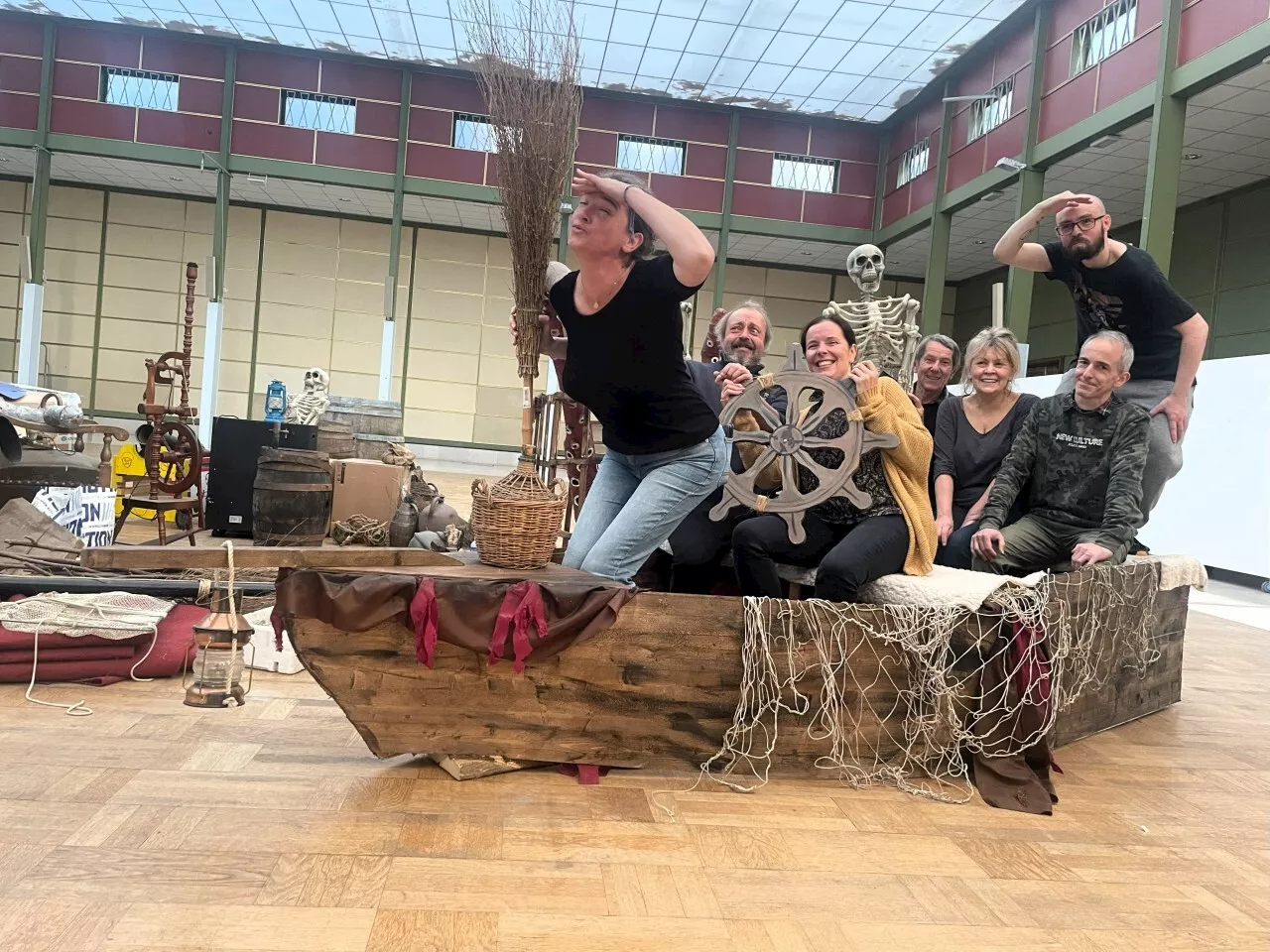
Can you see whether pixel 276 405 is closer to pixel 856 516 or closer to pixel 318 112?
pixel 318 112

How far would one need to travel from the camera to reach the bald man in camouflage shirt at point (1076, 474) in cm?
323

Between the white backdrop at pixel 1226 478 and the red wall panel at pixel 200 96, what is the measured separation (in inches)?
562

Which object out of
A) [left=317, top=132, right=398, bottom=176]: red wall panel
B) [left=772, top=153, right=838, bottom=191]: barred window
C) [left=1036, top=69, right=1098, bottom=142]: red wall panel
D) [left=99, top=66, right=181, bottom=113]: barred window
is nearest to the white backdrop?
[left=1036, top=69, right=1098, bottom=142]: red wall panel

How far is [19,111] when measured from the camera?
48.3ft

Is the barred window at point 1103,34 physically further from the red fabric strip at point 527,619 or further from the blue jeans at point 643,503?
the red fabric strip at point 527,619

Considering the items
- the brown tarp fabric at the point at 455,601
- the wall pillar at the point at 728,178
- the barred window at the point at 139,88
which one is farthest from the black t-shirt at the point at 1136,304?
the barred window at the point at 139,88

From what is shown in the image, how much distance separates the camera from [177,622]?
3.49 m

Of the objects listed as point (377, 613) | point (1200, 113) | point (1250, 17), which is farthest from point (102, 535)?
point (1200, 113)

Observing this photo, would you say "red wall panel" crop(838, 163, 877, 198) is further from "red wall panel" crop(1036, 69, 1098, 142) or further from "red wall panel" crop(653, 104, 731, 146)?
"red wall panel" crop(1036, 69, 1098, 142)

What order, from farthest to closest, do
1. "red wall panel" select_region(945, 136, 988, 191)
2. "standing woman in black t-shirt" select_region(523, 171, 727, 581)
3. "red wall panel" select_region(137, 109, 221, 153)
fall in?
1. "red wall panel" select_region(137, 109, 221, 153)
2. "red wall panel" select_region(945, 136, 988, 191)
3. "standing woman in black t-shirt" select_region(523, 171, 727, 581)

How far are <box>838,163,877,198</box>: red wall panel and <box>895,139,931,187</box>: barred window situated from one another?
576 millimetres

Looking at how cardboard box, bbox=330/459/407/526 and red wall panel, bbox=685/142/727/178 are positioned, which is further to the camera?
red wall panel, bbox=685/142/727/178

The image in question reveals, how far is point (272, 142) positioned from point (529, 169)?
1410 cm

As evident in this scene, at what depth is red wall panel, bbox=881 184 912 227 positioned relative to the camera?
15719mm
